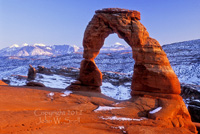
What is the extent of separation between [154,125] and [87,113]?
260cm

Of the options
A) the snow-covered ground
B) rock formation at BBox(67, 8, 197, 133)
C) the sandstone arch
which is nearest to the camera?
rock formation at BBox(67, 8, 197, 133)

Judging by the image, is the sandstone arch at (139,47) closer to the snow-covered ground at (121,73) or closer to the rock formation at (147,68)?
the rock formation at (147,68)

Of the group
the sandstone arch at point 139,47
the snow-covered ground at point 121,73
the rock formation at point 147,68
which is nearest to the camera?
the rock formation at point 147,68

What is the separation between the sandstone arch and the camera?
346 inches

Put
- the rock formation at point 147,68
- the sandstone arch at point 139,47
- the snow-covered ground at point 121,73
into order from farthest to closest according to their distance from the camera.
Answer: the snow-covered ground at point 121,73 → the sandstone arch at point 139,47 → the rock formation at point 147,68

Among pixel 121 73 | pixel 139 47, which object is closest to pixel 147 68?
pixel 139 47

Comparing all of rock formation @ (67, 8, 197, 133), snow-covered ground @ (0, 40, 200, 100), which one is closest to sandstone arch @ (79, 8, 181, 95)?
rock formation @ (67, 8, 197, 133)

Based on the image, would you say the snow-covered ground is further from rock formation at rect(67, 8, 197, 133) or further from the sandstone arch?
rock formation at rect(67, 8, 197, 133)

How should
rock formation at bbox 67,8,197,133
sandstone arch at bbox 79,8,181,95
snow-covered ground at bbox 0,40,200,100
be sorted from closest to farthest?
1. rock formation at bbox 67,8,197,133
2. sandstone arch at bbox 79,8,181,95
3. snow-covered ground at bbox 0,40,200,100

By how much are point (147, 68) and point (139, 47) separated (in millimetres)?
1368

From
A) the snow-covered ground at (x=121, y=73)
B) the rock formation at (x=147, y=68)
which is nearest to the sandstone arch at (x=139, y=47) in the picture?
the rock formation at (x=147, y=68)

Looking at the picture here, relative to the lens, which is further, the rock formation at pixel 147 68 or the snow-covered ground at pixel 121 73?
the snow-covered ground at pixel 121 73

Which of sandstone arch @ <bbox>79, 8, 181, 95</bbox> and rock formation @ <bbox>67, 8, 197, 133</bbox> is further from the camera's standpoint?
sandstone arch @ <bbox>79, 8, 181, 95</bbox>

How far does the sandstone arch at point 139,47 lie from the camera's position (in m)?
8.80
